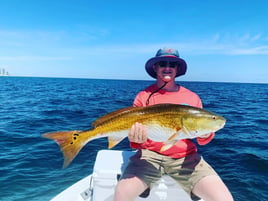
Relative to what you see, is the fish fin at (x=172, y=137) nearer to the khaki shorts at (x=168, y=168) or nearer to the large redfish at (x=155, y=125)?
the large redfish at (x=155, y=125)

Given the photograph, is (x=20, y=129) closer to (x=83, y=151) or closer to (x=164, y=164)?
(x=83, y=151)

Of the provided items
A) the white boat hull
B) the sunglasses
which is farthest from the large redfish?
the sunglasses

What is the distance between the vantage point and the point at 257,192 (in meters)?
6.60

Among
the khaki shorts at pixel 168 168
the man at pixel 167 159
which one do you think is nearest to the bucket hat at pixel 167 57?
the man at pixel 167 159

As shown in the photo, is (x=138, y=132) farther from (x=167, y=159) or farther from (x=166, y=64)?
(x=166, y=64)

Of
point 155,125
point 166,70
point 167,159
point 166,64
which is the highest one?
point 166,64

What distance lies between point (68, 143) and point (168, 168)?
1831 mm

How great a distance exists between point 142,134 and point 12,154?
Result: 7398 millimetres

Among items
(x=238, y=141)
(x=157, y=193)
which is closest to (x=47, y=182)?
(x=157, y=193)

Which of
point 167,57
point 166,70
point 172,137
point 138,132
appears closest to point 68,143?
point 138,132

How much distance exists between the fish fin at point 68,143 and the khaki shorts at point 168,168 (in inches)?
37.2

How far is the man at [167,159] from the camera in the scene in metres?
3.49

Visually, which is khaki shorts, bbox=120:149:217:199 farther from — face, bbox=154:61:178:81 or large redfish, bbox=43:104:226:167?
face, bbox=154:61:178:81

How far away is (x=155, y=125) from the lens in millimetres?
3496
